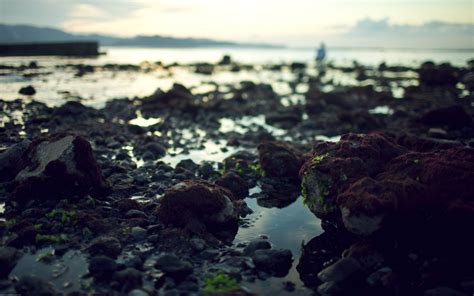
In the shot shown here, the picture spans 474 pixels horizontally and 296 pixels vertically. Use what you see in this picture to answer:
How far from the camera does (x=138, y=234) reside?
7711 millimetres

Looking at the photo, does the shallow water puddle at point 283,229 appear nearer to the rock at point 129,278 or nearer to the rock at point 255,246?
the rock at point 255,246

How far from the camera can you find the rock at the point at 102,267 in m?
6.36

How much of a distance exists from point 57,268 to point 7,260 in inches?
32.3

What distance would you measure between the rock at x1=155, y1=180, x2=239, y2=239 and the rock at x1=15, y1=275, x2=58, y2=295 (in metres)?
2.76

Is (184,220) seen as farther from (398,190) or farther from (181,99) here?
(181,99)

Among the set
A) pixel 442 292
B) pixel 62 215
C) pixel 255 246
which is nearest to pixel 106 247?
pixel 62 215

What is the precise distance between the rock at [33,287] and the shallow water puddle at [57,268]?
0.20m

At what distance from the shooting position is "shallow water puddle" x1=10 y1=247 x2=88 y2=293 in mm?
6133

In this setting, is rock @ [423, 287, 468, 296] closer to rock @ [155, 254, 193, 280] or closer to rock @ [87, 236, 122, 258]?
rock @ [155, 254, 193, 280]

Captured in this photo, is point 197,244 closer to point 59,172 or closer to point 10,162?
point 59,172

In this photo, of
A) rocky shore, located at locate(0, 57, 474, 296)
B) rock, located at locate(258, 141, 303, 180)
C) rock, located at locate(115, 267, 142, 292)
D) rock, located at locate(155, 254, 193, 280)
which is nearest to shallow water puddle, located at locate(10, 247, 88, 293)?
rocky shore, located at locate(0, 57, 474, 296)

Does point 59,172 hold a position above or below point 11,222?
above

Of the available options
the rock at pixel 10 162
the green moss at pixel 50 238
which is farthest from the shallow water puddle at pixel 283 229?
the rock at pixel 10 162

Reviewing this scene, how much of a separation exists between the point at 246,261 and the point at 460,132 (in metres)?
14.9
